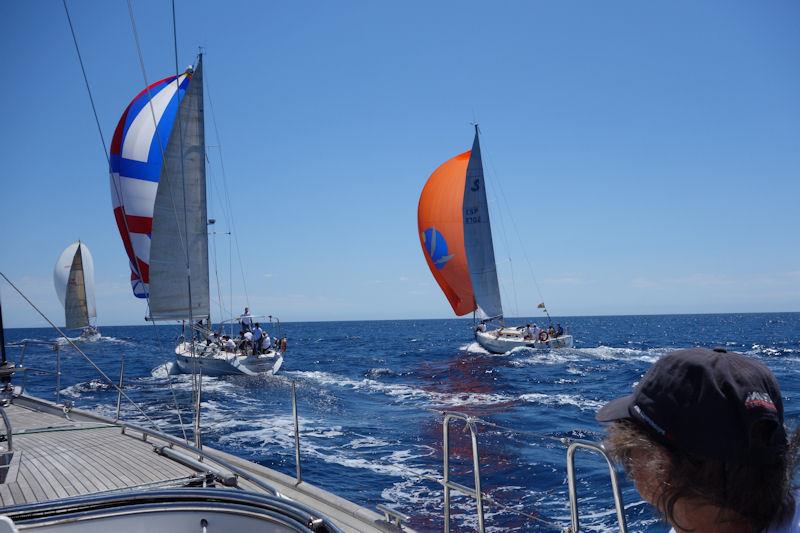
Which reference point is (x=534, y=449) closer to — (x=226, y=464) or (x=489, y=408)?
(x=489, y=408)

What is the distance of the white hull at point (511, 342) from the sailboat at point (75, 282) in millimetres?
28890

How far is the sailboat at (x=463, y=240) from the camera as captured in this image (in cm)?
2708

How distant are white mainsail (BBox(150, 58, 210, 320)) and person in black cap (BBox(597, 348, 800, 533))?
511 inches

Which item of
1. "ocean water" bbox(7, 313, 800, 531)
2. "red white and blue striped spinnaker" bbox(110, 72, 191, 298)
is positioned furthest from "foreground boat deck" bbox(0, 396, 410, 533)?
"red white and blue striped spinnaker" bbox(110, 72, 191, 298)

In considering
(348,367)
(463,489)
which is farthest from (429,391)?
(463,489)

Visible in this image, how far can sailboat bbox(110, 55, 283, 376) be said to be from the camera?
13797 mm

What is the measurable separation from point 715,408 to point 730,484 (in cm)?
11

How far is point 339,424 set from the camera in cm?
1006

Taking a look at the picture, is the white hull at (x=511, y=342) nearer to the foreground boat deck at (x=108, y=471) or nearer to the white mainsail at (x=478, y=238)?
the white mainsail at (x=478, y=238)

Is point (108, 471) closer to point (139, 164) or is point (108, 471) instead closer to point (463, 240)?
point (139, 164)

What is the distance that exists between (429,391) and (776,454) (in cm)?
1381

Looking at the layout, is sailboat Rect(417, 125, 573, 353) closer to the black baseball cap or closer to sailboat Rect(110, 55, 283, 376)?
sailboat Rect(110, 55, 283, 376)

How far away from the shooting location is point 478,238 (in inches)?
1067

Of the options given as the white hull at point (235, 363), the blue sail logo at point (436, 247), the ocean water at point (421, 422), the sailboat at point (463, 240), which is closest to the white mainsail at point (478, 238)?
the sailboat at point (463, 240)
